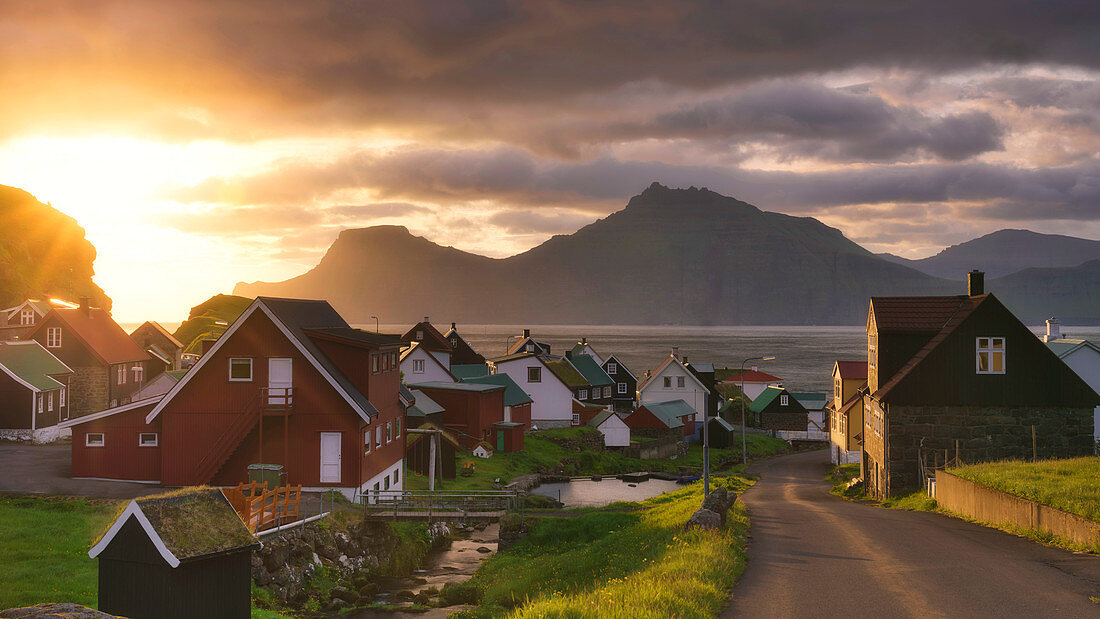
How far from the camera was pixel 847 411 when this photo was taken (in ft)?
182

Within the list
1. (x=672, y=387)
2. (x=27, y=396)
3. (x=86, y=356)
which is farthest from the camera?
(x=672, y=387)

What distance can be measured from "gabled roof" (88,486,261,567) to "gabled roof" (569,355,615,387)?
82.2m

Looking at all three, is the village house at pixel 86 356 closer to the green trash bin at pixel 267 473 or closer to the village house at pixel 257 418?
the village house at pixel 257 418

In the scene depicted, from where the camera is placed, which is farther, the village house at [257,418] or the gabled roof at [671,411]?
the gabled roof at [671,411]

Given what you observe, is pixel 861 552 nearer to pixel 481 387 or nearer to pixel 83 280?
pixel 481 387

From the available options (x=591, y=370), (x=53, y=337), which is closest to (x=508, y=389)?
(x=591, y=370)

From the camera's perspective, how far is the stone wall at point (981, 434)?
36.7 metres

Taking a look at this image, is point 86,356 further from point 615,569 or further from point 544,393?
point 615,569

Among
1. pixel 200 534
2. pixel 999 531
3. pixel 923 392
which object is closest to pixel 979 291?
pixel 923 392

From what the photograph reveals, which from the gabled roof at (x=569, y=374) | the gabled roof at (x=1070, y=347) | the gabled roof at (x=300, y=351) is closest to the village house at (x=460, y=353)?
the gabled roof at (x=569, y=374)

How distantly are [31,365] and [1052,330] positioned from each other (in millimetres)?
89493

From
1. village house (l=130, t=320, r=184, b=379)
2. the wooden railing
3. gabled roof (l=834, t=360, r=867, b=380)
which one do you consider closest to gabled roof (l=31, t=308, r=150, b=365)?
village house (l=130, t=320, r=184, b=379)

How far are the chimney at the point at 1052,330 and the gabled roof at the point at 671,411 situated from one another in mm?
36846

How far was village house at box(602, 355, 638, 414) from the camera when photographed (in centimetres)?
10669
